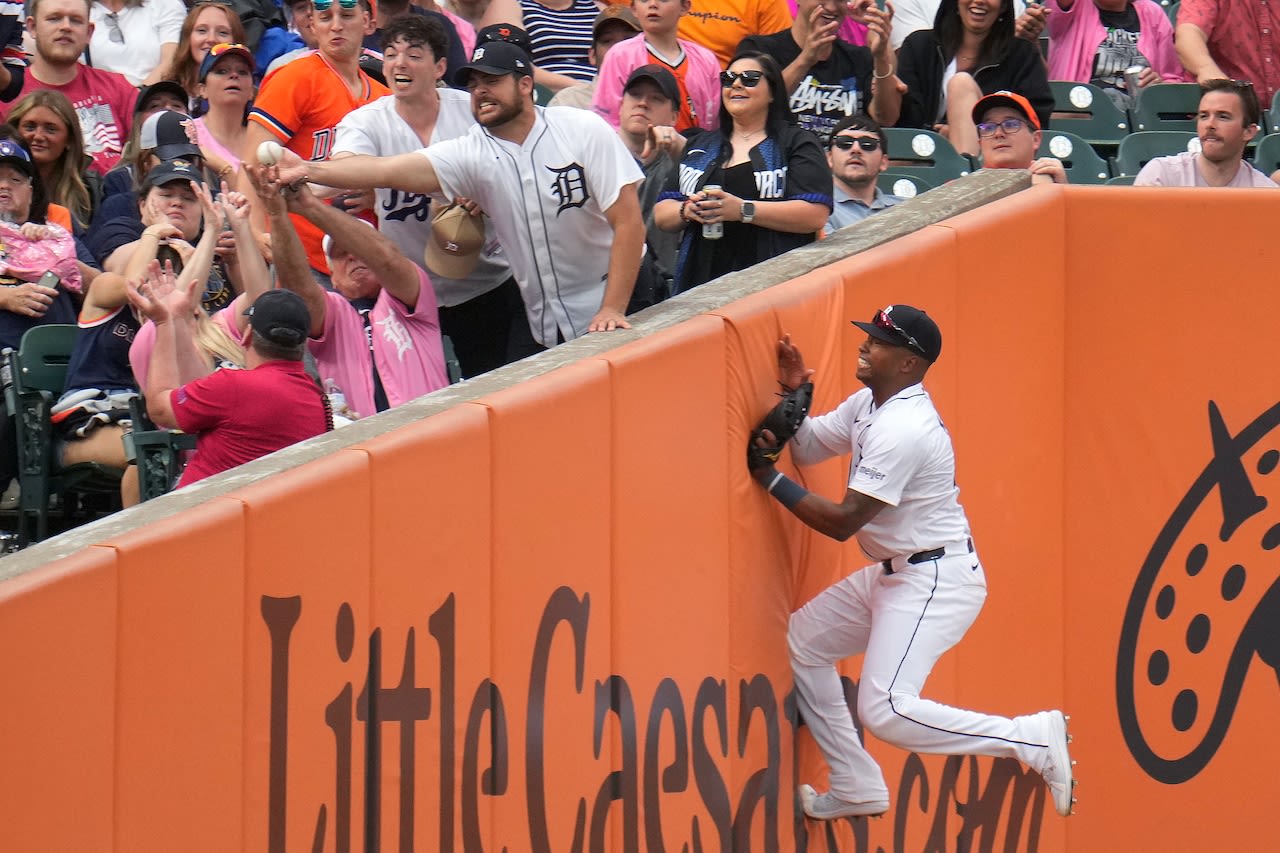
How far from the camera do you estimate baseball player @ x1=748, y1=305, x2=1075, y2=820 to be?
581 centimetres

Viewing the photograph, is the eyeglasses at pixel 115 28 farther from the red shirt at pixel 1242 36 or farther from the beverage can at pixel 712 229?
the red shirt at pixel 1242 36

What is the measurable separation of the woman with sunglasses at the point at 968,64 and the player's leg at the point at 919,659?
3.89 m

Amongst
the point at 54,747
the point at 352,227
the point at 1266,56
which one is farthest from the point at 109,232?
the point at 1266,56

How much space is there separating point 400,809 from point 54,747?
1.15 metres

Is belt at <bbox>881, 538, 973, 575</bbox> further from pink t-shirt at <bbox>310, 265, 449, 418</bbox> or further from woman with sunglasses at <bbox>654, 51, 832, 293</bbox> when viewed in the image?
pink t-shirt at <bbox>310, 265, 449, 418</bbox>

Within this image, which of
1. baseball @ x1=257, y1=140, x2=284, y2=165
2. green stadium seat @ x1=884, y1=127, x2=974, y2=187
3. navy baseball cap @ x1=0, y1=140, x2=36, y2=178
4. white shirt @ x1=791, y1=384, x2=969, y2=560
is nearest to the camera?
white shirt @ x1=791, y1=384, x2=969, y2=560

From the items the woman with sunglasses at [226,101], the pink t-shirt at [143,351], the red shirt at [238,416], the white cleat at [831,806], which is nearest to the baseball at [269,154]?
the pink t-shirt at [143,351]

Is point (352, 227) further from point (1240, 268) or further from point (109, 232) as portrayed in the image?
point (1240, 268)

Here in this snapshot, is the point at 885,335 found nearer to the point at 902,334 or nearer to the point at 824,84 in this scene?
the point at 902,334

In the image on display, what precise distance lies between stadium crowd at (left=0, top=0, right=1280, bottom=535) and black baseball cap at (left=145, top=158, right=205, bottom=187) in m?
0.01

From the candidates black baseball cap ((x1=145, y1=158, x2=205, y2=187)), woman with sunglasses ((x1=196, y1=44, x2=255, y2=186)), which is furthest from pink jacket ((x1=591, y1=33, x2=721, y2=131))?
black baseball cap ((x1=145, y1=158, x2=205, y2=187))

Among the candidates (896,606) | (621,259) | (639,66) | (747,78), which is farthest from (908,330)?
(639,66)

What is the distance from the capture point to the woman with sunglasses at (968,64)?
9.33 metres

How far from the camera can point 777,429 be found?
19.4 feet
